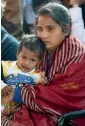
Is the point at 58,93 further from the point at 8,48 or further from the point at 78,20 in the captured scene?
the point at 78,20

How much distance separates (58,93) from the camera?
2.47 meters

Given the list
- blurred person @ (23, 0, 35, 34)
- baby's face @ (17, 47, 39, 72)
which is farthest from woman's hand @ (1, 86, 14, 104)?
blurred person @ (23, 0, 35, 34)

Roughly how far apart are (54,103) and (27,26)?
2.33 metres

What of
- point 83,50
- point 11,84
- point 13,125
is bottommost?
point 13,125

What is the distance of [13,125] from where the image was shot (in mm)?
2477

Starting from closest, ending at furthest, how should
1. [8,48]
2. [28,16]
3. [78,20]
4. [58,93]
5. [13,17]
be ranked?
[58,93] → [8,48] → [78,20] → [13,17] → [28,16]

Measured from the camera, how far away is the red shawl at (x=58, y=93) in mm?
2463

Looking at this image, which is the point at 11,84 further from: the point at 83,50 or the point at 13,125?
the point at 83,50

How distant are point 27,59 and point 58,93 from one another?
0.24 metres

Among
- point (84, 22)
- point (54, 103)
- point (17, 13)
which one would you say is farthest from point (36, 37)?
point (17, 13)

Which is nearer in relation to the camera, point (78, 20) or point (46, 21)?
point (46, 21)

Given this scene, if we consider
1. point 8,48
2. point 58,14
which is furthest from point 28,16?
point 58,14

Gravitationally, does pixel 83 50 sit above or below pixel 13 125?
above

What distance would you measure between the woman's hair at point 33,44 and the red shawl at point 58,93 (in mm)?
85
